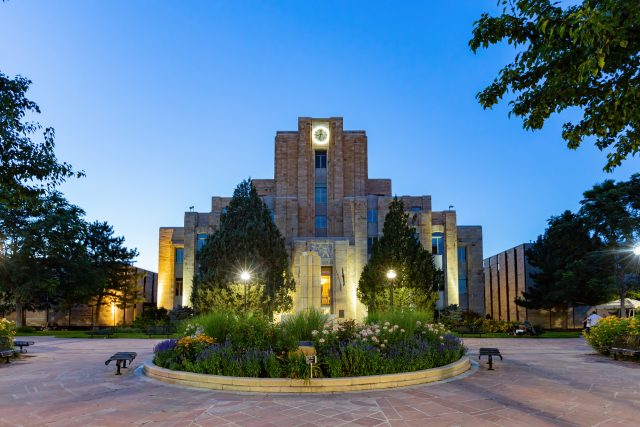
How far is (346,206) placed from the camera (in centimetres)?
4641

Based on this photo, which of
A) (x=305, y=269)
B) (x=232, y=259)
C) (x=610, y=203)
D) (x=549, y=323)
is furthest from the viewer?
(x=549, y=323)

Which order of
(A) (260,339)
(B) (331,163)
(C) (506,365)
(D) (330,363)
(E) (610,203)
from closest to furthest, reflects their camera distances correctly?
(D) (330,363)
(A) (260,339)
(C) (506,365)
(E) (610,203)
(B) (331,163)

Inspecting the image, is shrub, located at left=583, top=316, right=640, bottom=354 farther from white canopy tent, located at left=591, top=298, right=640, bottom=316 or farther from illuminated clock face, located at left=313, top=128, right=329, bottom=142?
illuminated clock face, located at left=313, top=128, right=329, bottom=142

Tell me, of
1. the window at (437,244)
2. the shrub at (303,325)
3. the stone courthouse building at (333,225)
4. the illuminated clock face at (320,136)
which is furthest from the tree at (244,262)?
the illuminated clock face at (320,136)

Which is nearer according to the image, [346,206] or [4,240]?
[4,240]

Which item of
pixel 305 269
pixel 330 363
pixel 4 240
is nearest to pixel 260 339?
pixel 330 363

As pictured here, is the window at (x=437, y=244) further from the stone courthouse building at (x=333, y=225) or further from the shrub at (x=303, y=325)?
the shrub at (x=303, y=325)

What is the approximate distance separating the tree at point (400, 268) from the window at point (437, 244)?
1262cm

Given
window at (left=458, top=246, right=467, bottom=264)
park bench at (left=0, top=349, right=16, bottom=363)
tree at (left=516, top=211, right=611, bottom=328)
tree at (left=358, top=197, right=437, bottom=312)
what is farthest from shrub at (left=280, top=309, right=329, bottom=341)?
window at (left=458, top=246, right=467, bottom=264)

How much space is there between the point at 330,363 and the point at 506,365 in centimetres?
660

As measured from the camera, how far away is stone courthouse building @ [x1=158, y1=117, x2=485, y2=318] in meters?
41.6

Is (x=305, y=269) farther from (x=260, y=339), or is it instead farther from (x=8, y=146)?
(x=8, y=146)

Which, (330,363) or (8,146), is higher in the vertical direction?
(8,146)

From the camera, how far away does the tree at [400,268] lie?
29320 mm
